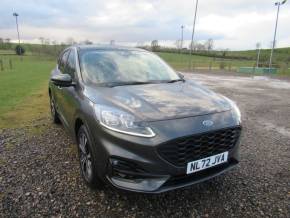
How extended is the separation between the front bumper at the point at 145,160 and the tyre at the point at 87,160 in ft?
0.82

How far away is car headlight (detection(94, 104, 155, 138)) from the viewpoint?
2.26 metres

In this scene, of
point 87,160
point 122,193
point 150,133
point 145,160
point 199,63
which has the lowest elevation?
point 122,193

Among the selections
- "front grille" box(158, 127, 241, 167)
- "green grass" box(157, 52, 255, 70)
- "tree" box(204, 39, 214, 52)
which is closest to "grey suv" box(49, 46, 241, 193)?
"front grille" box(158, 127, 241, 167)

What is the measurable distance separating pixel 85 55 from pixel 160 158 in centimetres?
219

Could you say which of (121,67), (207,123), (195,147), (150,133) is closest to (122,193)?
(150,133)

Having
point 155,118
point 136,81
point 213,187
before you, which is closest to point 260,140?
point 213,187

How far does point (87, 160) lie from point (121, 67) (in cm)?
143

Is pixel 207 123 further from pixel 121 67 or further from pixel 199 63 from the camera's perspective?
pixel 199 63

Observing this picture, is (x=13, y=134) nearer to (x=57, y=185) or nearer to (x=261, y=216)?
(x=57, y=185)

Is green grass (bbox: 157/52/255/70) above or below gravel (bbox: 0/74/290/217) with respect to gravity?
above

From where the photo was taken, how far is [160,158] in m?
2.24

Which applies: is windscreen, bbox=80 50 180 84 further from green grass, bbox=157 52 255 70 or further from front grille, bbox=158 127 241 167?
green grass, bbox=157 52 255 70

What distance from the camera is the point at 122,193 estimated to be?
246 cm

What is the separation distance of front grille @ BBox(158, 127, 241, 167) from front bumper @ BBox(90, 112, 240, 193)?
1.5 inches
